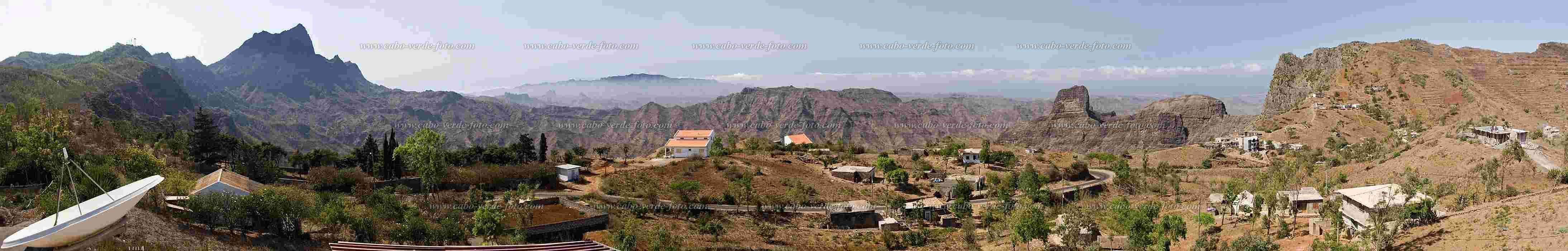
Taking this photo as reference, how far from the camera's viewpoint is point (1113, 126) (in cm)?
12050

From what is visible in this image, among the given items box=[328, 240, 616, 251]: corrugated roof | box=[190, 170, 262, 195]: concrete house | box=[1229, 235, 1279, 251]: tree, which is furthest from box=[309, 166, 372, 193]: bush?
box=[1229, 235, 1279, 251]: tree

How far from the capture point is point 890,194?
156ft

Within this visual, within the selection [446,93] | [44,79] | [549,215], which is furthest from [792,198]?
[446,93]

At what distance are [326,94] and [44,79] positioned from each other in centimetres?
10816

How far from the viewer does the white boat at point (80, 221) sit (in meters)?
14.7

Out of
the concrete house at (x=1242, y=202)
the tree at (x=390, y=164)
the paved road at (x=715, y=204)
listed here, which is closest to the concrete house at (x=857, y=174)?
the paved road at (x=715, y=204)

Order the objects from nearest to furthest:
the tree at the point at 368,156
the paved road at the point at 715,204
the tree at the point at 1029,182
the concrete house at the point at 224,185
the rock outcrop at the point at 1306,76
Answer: the concrete house at the point at 224,185
the paved road at the point at 715,204
the tree at the point at 1029,182
the tree at the point at 368,156
the rock outcrop at the point at 1306,76

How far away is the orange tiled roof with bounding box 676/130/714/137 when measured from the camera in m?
73.3

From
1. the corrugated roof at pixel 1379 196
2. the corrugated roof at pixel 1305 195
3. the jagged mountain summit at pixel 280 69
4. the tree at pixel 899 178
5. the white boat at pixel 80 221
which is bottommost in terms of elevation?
the tree at pixel 899 178

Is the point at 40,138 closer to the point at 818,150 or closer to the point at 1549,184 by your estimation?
the point at 818,150

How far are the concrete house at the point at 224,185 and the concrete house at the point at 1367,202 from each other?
3836 centimetres

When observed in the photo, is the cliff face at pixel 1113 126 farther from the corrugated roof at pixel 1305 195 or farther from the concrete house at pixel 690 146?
the corrugated roof at pixel 1305 195

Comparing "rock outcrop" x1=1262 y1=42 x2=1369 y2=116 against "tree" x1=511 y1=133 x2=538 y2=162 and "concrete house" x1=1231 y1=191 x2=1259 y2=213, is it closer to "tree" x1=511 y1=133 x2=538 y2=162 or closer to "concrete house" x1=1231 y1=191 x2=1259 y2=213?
"concrete house" x1=1231 y1=191 x2=1259 y2=213

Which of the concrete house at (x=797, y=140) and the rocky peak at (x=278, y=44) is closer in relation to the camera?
the concrete house at (x=797, y=140)
